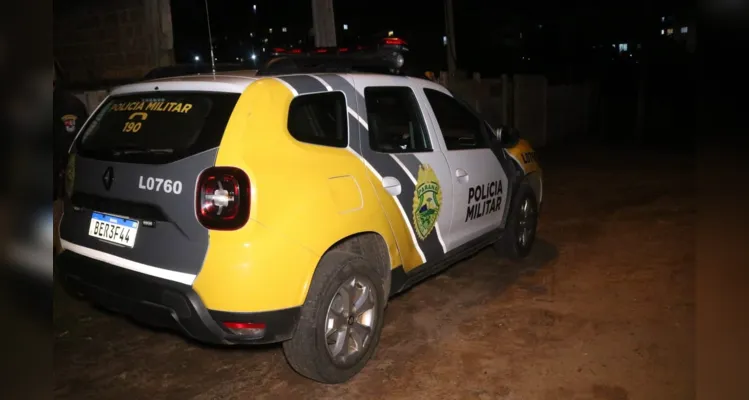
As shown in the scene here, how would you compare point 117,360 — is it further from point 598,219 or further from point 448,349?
point 598,219

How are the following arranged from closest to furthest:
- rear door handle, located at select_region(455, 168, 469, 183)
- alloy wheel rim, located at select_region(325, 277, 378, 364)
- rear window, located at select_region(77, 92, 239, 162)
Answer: rear window, located at select_region(77, 92, 239, 162) → alloy wheel rim, located at select_region(325, 277, 378, 364) → rear door handle, located at select_region(455, 168, 469, 183)

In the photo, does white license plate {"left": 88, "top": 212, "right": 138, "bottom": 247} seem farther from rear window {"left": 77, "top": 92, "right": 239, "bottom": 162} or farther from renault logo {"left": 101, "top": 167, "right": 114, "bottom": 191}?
rear window {"left": 77, "top": 92, "right": 239, "bottom": 162}

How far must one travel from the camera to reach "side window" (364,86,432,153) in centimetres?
381

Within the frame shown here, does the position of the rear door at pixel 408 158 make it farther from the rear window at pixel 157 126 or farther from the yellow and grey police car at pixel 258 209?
the rear window at pixel 157 126

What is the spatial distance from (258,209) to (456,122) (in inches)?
112

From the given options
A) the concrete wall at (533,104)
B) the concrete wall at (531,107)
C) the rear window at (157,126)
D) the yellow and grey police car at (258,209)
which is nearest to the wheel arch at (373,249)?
the yellow and grey police car at (258,209)

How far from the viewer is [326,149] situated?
329 centimetres

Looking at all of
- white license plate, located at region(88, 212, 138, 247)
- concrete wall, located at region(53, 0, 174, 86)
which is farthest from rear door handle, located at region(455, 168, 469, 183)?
concrete wall, located at region(53, 0, 174, 86)

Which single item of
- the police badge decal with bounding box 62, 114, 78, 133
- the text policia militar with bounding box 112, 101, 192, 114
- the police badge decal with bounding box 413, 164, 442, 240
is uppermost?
the text policia militar with bounding box 112, 101, 192, 114

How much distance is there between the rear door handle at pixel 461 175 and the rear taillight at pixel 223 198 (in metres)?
1.95

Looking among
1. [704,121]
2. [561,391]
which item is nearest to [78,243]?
[561,391]

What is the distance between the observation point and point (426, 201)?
3.99 meters

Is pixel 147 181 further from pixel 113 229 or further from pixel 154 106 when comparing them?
pixel 154 106

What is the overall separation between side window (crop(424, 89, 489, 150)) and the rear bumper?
2008 mm
